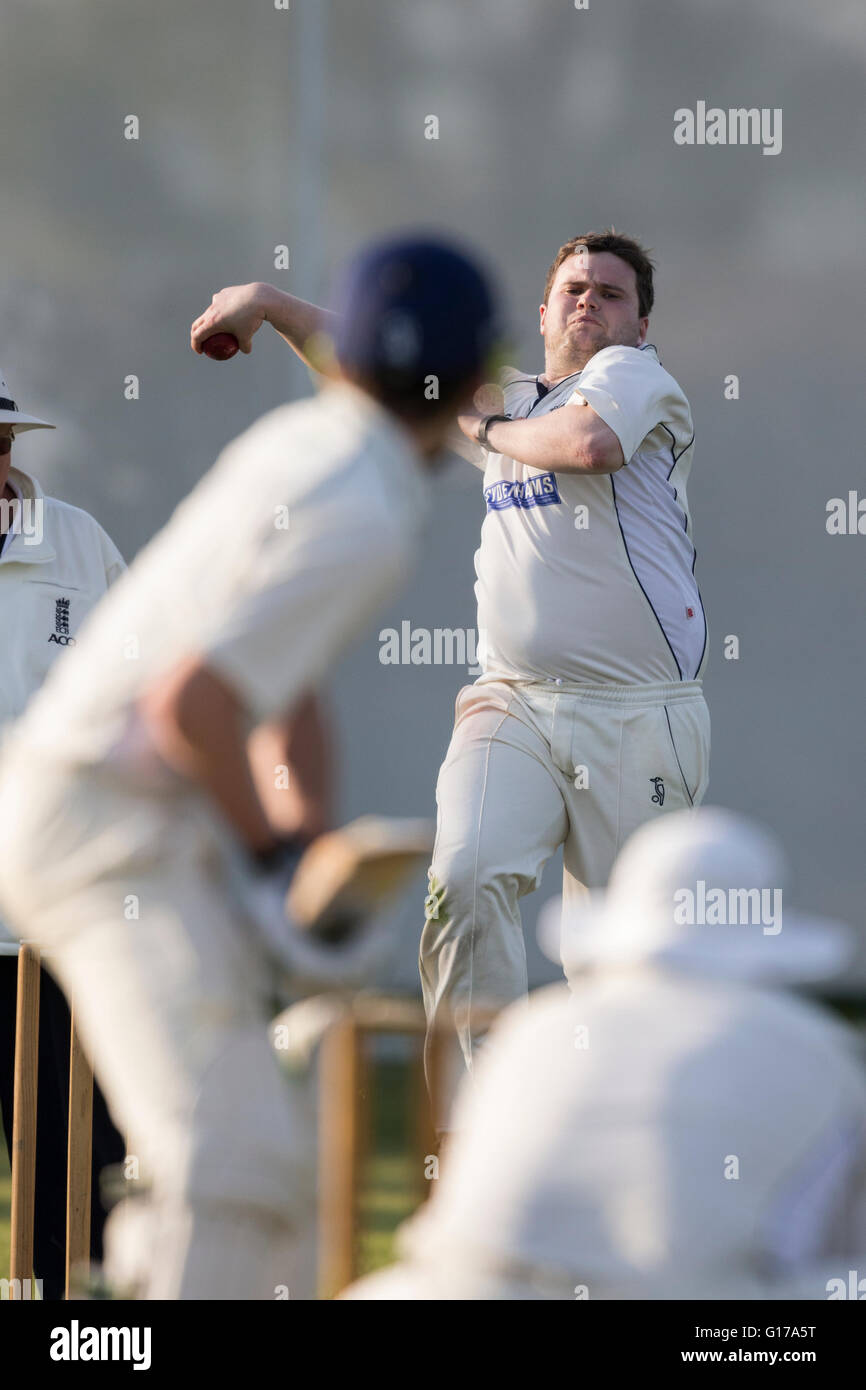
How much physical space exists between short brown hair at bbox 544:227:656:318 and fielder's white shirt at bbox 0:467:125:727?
124 cm

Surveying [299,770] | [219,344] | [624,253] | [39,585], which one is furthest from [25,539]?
[299,770]

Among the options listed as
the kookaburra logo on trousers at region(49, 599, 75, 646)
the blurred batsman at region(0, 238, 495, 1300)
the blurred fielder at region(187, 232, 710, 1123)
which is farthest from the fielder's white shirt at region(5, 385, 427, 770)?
the kookaburra logo on trousers at region(49, 599, 75, 646)

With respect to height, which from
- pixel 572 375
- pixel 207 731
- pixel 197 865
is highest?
pixel 572 375

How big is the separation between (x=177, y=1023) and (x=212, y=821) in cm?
22

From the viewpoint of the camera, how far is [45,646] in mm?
3793

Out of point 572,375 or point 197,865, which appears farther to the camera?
point 572,375

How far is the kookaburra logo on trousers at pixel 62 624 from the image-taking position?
381cm

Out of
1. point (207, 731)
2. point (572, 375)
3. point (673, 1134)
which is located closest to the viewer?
point (673, 1134)

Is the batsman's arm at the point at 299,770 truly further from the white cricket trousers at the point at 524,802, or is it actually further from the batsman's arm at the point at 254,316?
the white cricket trousers at the point at 524,802

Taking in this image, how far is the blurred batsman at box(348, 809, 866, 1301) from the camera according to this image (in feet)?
5.11

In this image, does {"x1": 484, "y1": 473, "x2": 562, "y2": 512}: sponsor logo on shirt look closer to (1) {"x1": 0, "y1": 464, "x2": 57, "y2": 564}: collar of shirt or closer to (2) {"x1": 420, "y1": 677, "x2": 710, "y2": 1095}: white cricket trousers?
(2) {"x1": 420, "y1": 677, "x2": 710, "y2": 1095}: white cricket trousers

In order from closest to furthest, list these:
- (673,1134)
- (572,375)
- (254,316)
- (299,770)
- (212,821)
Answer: (673,1134), (212,821), (299,770), (254,316), (572,375)

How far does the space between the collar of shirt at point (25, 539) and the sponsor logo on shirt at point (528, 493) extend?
3.28 feet

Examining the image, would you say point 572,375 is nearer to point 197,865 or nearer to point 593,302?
point 593,302
